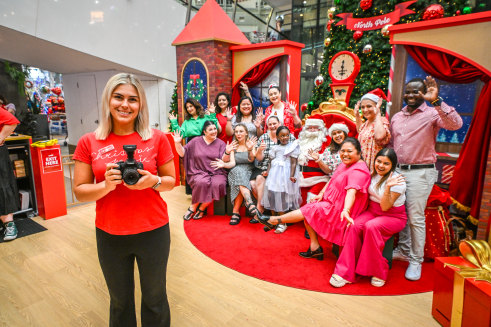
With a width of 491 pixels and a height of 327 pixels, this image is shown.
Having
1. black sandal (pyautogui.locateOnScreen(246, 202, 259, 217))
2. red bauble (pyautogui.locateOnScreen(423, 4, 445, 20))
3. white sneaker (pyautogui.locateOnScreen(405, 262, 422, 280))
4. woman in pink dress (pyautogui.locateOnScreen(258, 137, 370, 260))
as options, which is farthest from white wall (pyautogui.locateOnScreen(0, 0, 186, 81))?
white sneaker (pyautogui.locateOnScreen(405, 262, 422, 280))

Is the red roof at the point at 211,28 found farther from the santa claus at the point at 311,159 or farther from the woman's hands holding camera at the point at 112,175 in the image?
the woman's hands holding camera at the point at 112,175

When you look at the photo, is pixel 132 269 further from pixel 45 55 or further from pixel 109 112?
pixel 45 55

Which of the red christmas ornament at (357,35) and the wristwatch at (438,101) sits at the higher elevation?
the red christmas ornament at (357,35)

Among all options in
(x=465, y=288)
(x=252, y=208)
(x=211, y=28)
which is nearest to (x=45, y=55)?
(x=211, y=28)

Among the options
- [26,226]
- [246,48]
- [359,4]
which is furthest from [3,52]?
[359,4]

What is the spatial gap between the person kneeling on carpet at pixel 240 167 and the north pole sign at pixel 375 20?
4.04 meters

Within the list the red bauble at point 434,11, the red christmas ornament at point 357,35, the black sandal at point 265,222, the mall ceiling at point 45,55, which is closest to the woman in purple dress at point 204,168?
the black sandal at point 265,222

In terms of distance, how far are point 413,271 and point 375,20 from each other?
215 inches

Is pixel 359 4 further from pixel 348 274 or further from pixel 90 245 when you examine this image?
pixel 90 245

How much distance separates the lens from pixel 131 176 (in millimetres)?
1438

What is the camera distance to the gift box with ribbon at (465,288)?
77.0 inches

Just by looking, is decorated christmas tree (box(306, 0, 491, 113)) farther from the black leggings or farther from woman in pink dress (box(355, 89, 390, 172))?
the black leggings

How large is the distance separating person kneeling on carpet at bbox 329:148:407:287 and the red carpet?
0.40 ft

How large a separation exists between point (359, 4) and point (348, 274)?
20.0 ft
